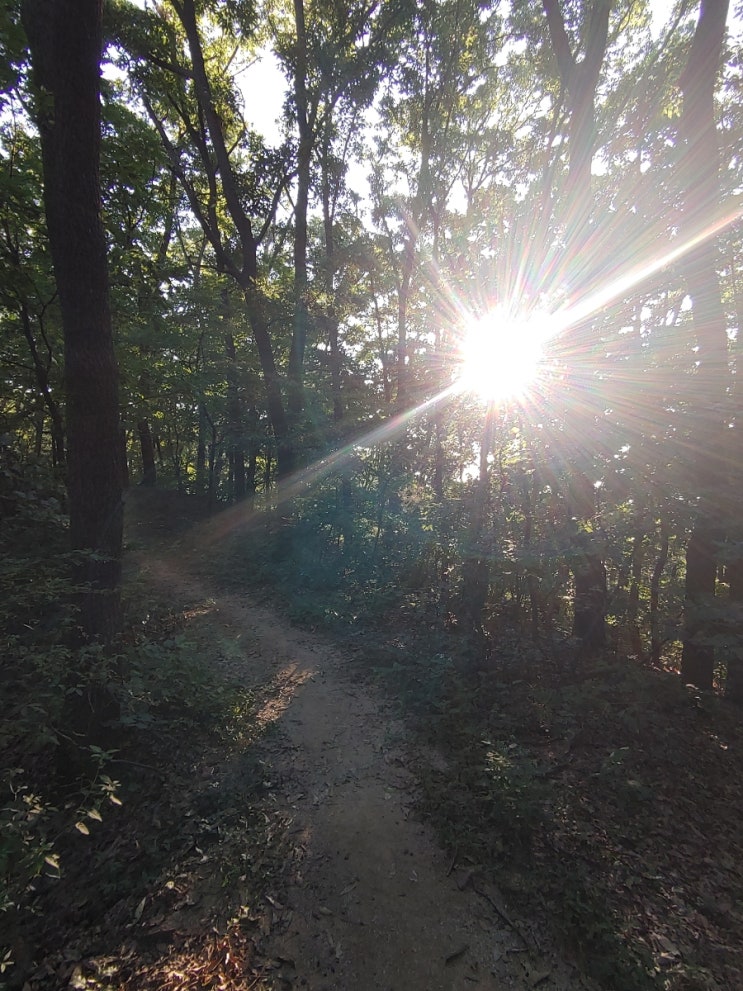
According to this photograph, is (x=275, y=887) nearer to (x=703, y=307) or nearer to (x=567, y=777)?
(x=567, y=777)

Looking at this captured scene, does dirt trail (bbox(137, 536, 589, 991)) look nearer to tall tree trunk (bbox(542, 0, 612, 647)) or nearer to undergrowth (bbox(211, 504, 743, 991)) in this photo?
undergrowth (bbox(211, 504, 743, 991))

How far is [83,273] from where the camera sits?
4.00 m

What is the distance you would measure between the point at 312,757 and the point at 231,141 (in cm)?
1682

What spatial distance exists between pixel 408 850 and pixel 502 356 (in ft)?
26.7

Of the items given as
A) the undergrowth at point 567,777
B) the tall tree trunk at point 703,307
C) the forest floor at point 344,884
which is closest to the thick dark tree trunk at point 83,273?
the forest floor at point 344,884

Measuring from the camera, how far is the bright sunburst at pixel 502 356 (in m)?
7.45

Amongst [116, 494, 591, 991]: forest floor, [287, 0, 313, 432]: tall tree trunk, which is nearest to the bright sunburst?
[287, 0, 313, 432]: tall tree trunk

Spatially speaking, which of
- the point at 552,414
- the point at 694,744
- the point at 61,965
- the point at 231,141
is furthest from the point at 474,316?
the point at 61,965

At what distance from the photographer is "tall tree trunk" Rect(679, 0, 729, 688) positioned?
4988 millimetres

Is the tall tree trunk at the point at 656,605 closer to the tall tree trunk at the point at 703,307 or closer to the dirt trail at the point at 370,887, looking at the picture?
the tall tree trunk at the point at 703,307

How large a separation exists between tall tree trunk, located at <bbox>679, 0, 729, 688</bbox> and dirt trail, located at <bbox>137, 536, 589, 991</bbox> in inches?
149

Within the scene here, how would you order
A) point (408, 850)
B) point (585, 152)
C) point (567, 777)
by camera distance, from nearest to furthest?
point (408, 850) → point (567, 777) → point (585, 152)

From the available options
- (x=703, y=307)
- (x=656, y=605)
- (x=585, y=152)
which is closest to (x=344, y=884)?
(x=656, y=605)

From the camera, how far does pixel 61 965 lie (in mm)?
2615
